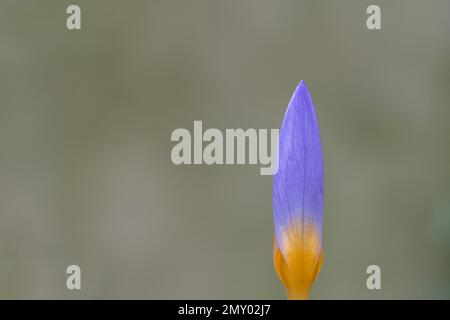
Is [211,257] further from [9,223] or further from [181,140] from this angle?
[9,223]
